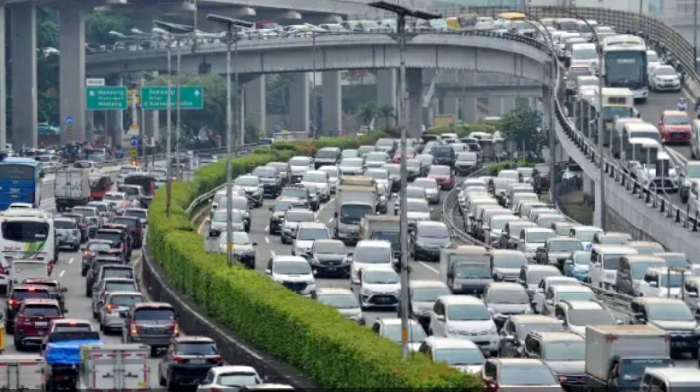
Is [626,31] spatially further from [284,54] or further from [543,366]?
[543,366]

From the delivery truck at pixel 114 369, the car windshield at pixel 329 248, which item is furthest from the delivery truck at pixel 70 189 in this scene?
the delivery truck at pixel 114 369

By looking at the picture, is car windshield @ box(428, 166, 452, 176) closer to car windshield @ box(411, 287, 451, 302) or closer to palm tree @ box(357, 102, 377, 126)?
car windshield @ box(411, 287, 451, 302)

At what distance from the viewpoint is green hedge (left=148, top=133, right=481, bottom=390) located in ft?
90.9

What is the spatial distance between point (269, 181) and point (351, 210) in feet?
69.3

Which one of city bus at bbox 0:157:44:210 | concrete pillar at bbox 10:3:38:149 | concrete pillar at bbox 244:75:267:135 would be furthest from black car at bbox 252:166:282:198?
concrete pillar at bbox 244:75:267:135

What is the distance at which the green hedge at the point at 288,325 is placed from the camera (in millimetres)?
27711

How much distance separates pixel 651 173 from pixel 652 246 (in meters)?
13.5

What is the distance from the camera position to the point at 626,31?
121125mm

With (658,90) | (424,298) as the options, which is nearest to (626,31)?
(658,90)

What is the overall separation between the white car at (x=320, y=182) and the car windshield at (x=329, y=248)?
25.7 metres

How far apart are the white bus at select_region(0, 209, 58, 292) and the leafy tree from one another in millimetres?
68993

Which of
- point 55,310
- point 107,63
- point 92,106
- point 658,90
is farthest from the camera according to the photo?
point 107,63

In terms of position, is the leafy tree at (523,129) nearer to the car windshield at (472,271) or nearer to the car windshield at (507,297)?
the car windshield at (472,271)

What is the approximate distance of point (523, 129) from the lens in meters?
128
